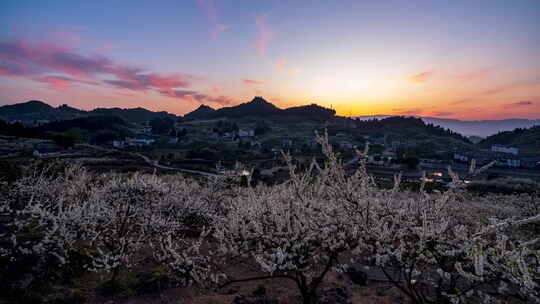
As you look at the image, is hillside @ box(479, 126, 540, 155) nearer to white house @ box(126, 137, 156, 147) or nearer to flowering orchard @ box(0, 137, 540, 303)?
flowering orchard @ box(0, 137, 540, 303)

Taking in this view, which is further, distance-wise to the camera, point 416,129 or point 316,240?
point 416,129

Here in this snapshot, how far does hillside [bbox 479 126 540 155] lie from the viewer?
128 meters

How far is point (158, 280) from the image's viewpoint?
10930 millimetres

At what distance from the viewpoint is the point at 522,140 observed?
144 m

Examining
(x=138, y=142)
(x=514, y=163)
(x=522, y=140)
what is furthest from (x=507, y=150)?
(x=138, y=142)

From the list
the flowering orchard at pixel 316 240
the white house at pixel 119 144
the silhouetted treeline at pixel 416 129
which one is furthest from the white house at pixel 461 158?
the white house at pixel 119 144

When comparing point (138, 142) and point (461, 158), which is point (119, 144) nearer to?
point (138, 142)

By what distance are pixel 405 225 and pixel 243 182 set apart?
117ft

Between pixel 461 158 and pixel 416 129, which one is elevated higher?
pixel 416 129

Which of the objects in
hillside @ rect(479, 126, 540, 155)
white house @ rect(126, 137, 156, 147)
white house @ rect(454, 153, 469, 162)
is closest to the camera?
white house @ rect(454, 153, 469, 162)

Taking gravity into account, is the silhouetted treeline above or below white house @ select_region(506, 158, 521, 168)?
above

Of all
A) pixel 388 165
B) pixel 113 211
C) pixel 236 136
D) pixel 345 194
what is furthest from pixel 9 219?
pixel 236 136

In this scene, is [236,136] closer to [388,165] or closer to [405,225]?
[388,165]

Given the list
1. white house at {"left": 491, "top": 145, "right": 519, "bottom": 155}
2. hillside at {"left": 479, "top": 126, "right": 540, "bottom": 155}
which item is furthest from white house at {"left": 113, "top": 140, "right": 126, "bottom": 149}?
hillside at {"left": 479, "top": 126, "right": 540, "bottom": 155}
